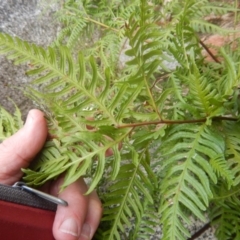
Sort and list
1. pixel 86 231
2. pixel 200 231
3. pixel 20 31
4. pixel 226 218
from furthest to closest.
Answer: pixel 20 31
pixel 200 231
pixel 226 218
pixel 86 231

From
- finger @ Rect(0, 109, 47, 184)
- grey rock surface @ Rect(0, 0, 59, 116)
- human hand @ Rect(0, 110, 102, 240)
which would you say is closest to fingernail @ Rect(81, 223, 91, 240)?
human hand @ Rect(0, 110, 102, 240)

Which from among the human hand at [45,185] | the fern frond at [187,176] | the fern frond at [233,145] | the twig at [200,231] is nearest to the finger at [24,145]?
the human hand at [45,185]

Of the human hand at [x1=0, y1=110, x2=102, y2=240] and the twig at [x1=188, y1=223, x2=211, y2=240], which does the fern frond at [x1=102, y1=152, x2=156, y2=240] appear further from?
the twig at [x1=188, y1=223, x2=211, y2=240]

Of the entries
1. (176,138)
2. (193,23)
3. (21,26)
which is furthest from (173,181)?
(21,26)

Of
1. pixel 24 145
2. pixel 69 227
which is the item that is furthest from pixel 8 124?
pixel 69 227

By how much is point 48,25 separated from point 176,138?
3.20 feet

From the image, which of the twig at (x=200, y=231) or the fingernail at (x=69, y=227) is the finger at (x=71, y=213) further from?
the twig at (x=200, y=231)

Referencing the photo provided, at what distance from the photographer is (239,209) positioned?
2.96 ft

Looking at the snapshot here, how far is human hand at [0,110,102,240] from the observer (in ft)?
2.42

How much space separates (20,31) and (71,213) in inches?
36.6

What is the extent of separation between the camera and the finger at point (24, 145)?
0.73 metres

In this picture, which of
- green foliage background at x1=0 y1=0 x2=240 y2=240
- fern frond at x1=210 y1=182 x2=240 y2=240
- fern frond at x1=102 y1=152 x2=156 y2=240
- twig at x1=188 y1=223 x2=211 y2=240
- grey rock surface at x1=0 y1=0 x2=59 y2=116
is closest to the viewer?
green foliage background at x1=0 y1=0 x2=240 y2=240

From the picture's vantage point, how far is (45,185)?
81 cm

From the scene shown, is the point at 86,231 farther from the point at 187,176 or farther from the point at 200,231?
the point at 200,231
